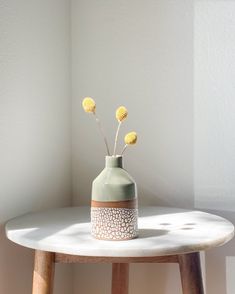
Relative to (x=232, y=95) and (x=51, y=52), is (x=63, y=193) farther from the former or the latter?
(x=232, y=95)

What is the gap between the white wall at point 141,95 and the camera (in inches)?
60.2

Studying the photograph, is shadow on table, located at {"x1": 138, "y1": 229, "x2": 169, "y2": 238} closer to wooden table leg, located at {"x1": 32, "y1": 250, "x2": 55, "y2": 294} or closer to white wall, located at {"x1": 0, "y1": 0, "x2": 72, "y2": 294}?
wooden table leg, located at {"x1": 32, "y1": 250, "x2": 55, "y2": 294}

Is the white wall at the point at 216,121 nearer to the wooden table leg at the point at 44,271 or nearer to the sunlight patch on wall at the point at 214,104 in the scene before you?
the sunlight patch on wall at the point at 214,104

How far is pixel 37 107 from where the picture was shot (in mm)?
1477

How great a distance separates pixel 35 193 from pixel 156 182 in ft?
1.19

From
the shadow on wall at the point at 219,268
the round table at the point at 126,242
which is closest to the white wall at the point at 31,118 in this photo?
the round table at the point at 126,242

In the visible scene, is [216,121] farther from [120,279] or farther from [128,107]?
[120,279]

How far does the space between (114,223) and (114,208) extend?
31 millimetres

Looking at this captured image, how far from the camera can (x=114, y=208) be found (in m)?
1.11

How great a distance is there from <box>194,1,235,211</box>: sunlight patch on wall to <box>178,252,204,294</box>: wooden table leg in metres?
0.37

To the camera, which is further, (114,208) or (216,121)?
(216,121)

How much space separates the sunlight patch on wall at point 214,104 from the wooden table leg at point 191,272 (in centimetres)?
37

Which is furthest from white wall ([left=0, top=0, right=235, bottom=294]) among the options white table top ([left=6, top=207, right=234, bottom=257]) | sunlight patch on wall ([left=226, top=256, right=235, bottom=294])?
white table top ([left=6, top=207, right=234, bottom=257])

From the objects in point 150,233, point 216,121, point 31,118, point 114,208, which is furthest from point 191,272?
point 31,118
